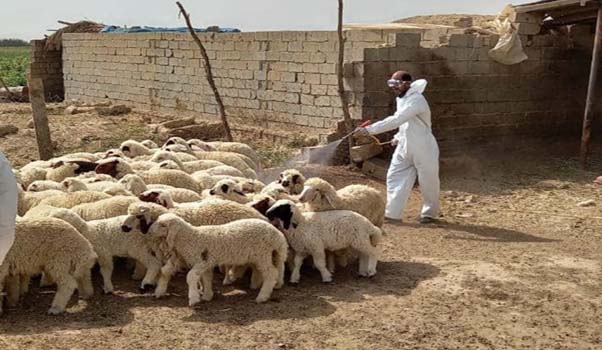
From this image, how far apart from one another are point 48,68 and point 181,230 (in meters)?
21.3

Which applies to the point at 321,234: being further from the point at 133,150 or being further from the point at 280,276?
the point at 133,150

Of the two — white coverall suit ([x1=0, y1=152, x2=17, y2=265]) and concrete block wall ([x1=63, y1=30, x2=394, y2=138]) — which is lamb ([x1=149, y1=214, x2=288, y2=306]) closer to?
white coverall suit ([x1=0, y1=152, x2=17, y2=265])

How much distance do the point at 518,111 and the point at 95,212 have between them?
9.10m

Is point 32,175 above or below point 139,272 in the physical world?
above

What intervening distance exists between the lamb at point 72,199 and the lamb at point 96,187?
4.8 inches

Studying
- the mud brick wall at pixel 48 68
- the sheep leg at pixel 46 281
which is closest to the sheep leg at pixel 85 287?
the sheep leg at pixel 46 281

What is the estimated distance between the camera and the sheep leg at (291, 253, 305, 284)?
242 inches

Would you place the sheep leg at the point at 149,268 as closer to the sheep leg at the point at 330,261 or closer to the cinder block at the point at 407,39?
the sheep leg at the point at 330,261

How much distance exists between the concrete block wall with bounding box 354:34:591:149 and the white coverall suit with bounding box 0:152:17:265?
27.4 ft

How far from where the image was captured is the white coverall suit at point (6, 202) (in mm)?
3648

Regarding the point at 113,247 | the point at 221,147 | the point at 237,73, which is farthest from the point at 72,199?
the point at 237,73

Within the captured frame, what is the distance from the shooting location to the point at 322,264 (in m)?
6.23

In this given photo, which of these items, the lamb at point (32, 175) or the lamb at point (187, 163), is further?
the lamb at point (187, 163)

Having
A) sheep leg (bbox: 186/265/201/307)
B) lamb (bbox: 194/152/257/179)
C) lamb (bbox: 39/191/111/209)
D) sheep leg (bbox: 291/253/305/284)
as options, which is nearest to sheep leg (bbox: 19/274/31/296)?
lamb (bbox: 39/191/111/209)
